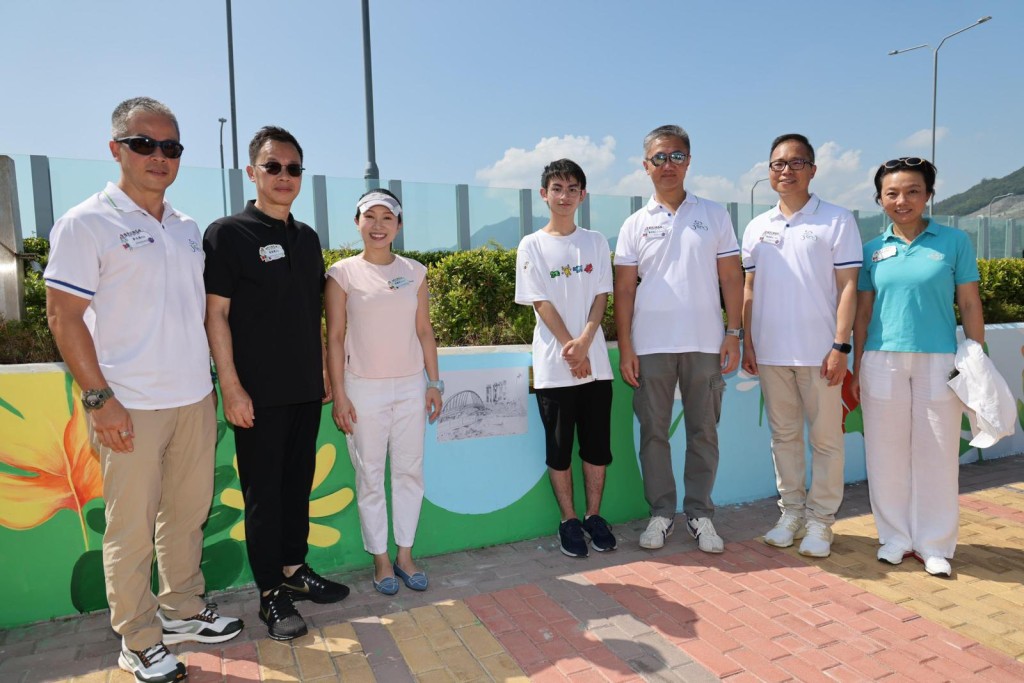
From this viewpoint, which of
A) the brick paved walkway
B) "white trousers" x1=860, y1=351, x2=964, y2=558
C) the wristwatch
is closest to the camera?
the wristwatch

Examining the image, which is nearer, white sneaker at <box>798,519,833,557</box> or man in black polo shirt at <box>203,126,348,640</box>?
man in black polo shirt at <box>203,126,348,640</box>

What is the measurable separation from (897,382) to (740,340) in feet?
2.76

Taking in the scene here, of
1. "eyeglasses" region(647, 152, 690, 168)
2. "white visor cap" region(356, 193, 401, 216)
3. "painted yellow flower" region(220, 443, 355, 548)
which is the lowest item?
"painted yellow flower" region(220, 443, 355, 548)

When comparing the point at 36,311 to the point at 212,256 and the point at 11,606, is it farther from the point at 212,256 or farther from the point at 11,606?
the point at 212,256

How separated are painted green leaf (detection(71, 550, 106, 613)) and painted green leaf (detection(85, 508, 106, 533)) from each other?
12cm

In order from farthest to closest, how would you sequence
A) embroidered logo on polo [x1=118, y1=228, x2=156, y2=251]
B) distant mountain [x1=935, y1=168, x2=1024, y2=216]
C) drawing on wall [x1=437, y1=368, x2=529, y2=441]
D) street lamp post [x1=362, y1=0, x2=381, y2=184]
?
distant mountain [x1=935, y1=168, x2=1024, y2=216] → street lamp post [x1=362, y1=0, x2=381, y2=184] → drawing on wall [x1=437, y1=368, x2=529, y2=441] → embroidered logo on polo [x1=118, y1=228, x2=156, y2=251]

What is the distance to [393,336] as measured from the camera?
3.21m

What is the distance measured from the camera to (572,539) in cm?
378

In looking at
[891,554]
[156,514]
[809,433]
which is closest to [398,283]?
[156,514]

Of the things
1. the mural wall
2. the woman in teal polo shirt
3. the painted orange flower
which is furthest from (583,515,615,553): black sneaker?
the painted orange flower

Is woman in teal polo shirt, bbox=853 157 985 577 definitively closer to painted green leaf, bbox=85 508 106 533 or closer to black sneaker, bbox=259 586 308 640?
black sneaker, bbox=259 586 308 640

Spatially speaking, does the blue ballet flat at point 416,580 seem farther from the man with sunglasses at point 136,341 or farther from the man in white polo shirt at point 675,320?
the man in white polo shirt at point 675,320

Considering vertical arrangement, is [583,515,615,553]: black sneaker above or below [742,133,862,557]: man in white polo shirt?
below

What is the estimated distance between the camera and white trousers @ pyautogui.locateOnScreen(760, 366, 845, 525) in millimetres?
3652
